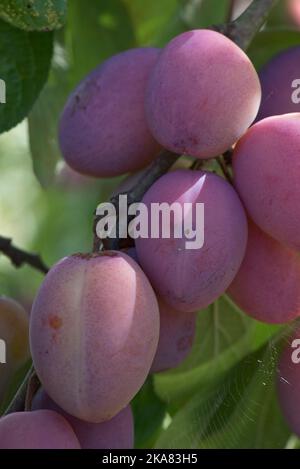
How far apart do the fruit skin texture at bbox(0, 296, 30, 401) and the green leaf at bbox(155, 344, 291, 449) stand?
0.56 feet

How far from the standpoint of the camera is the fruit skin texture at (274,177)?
750 millimetres

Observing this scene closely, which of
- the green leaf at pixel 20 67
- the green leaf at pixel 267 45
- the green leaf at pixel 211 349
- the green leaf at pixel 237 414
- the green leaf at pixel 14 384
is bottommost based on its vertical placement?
the green leaf at pixel 211 349

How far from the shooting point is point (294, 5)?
134 cm

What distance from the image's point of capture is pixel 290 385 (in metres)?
0.82

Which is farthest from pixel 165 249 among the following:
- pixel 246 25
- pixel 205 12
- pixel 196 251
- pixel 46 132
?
pixel 205 12

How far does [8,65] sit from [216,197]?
332mm

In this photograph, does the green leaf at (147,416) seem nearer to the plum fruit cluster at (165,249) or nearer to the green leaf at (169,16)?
the plum fruit cluster at (165,249)

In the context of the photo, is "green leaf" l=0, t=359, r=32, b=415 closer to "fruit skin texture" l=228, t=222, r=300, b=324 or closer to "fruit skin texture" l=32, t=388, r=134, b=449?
"fruit skin texture" l=32, t=388, r=134, b=449

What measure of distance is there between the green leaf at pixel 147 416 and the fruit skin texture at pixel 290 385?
0.26 meters

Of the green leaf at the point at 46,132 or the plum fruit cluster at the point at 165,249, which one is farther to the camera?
the green leaf at the point at 46,132

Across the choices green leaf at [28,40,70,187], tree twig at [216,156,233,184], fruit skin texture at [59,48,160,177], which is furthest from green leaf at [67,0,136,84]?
tree twig at [216,156,233,184]

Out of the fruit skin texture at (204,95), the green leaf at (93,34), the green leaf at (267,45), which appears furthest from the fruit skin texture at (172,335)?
the green leaf at (93,34)

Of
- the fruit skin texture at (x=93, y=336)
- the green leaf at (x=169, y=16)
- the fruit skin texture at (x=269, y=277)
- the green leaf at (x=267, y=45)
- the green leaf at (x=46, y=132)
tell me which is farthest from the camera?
the green leaf at (x=169, y=16)

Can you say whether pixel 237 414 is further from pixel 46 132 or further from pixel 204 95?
pixel 46 132
